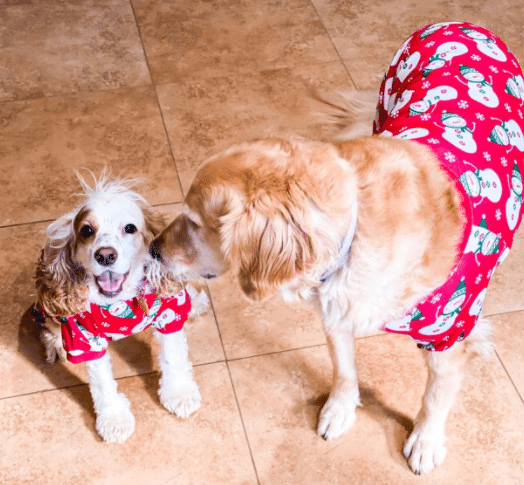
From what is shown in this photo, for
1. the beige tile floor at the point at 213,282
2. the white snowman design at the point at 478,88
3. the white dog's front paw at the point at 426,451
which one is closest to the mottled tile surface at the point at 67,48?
the beige tile floor at the point at 213,282

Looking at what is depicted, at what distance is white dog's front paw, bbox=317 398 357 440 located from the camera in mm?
2072

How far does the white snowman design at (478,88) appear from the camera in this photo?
5.97 feet

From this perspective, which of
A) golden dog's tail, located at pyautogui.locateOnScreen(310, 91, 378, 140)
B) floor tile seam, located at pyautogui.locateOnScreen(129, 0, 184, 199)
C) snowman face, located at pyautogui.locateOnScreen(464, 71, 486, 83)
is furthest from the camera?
floor tile seam, located at pyautogui.locateOnScreen(129, 0, 184, 199)

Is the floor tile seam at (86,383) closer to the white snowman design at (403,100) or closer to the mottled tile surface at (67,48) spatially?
the white snowman design at (403,100)

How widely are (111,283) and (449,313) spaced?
2.97 feet

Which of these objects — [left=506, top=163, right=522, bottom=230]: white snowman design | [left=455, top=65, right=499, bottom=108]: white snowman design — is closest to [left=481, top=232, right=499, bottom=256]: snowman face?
[left=506, top=163, right=522, bottom=230]: white snowman design

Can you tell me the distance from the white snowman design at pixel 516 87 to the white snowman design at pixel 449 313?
2.24 feet

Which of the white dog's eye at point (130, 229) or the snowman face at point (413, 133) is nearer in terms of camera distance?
the snowman face at point (413, 133)

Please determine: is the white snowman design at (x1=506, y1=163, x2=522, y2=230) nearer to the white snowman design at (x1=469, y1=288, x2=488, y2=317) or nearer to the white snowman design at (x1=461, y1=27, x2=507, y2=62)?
the white snowman design at (x1=469, y1=288, x2=488, y2=317)

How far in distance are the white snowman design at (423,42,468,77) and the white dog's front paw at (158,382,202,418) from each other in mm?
1227

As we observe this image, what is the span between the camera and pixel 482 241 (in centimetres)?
159

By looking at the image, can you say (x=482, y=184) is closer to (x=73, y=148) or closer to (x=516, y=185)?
(x=516, y=185)

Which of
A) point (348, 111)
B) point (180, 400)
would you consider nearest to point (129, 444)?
point (180, 400)

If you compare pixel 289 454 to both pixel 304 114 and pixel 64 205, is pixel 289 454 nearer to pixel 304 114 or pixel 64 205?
pixel 64 205
